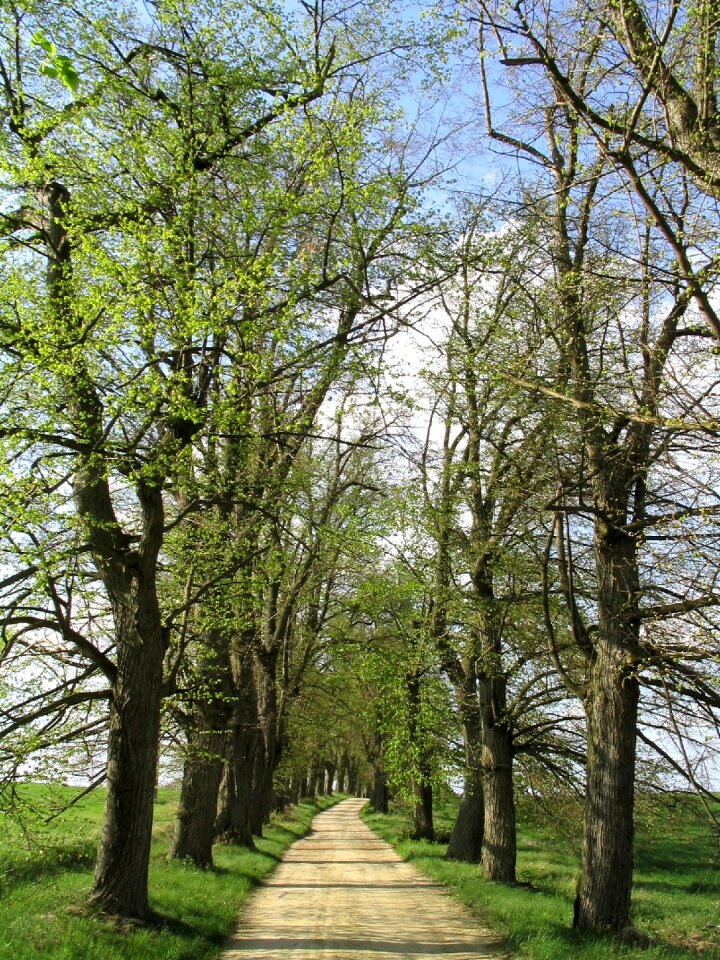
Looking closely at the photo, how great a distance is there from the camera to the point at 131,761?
897 centimetres

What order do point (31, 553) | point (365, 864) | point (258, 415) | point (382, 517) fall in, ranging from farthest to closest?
point (365, 864) < point (382, 517) < point (258, 415) < point (31, 553)

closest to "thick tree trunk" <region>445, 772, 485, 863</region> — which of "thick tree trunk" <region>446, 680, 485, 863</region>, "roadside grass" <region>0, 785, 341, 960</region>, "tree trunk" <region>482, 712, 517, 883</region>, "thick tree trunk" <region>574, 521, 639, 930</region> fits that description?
"thick tree trunk" <region>446, 680, 485, 863</region>

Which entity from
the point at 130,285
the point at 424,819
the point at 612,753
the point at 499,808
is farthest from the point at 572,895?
the point at 130,285

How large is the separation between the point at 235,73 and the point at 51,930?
9.81 metres

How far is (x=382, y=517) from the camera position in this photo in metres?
16.4

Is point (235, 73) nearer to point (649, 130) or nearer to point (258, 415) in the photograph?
point (258, 415)

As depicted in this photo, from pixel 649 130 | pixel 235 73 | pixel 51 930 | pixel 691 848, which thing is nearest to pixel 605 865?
pixel 51 930

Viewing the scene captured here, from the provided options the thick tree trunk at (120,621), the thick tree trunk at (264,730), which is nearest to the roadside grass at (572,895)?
the thick tree trunk at (264,730)

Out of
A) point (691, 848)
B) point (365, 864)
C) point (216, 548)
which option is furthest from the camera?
point (691, 848)

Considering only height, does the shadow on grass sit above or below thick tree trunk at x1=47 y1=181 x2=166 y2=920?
below

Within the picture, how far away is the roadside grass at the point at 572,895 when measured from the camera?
8742mm

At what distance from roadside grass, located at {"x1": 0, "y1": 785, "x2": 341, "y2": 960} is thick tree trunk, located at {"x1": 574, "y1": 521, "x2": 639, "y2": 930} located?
4.69 meters

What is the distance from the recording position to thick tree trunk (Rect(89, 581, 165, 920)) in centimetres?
873

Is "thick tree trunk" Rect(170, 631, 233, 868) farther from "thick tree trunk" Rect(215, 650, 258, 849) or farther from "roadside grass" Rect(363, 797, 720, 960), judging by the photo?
"roadside grass" Rect(363, 797, 720, 960)
